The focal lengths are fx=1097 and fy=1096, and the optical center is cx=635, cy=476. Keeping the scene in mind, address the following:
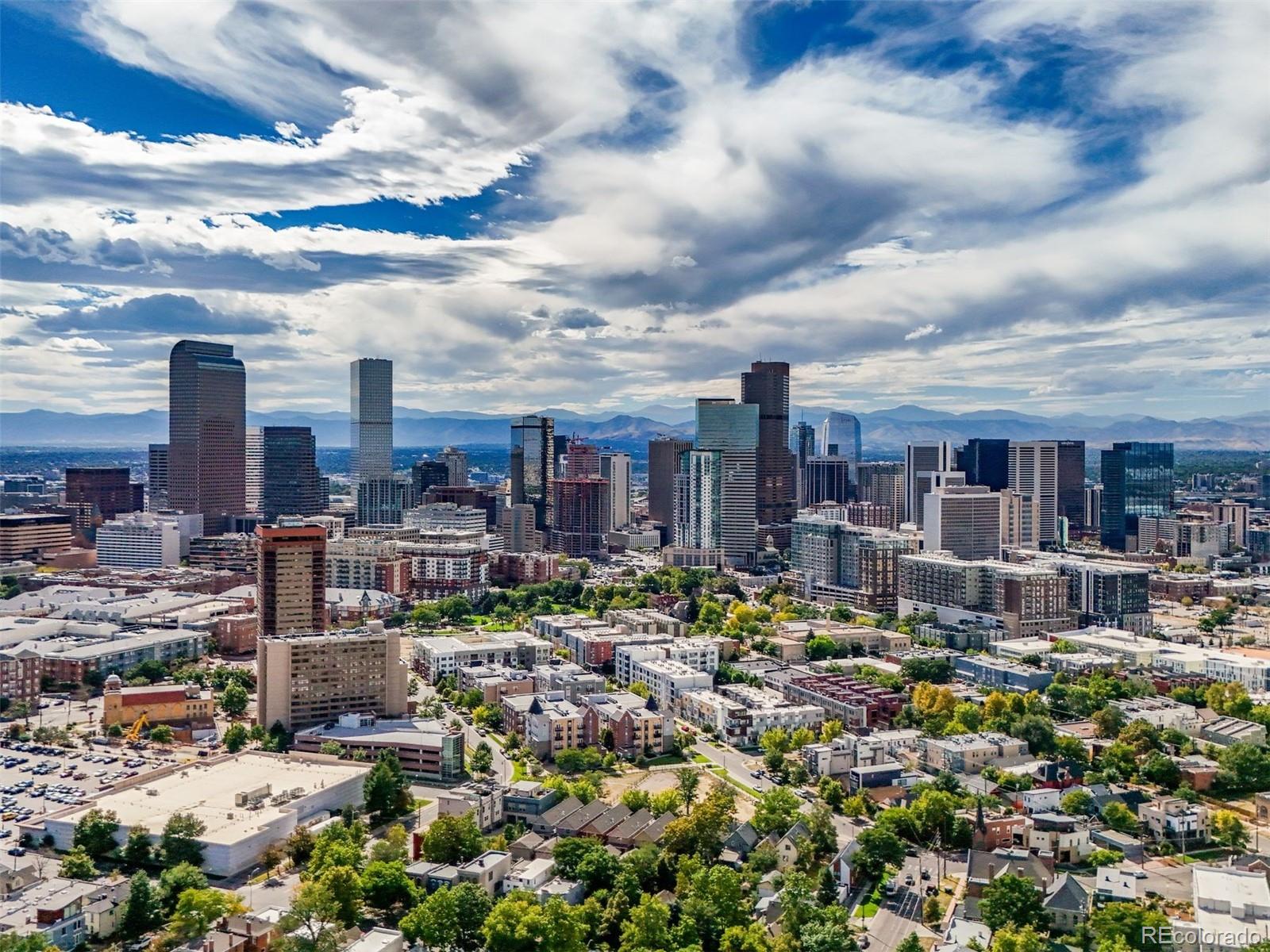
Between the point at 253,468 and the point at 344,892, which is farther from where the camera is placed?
the point at 253,468

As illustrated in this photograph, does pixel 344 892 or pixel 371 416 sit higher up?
pixel 371 416

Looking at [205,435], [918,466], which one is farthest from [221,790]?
[918,466]

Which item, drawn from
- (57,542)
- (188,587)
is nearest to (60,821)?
(188,587)

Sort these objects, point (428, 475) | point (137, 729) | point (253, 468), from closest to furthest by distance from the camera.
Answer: point (137, 729), point (428, 475), point (253, 468)

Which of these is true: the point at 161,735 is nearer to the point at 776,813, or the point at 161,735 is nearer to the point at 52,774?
the point at 52,774

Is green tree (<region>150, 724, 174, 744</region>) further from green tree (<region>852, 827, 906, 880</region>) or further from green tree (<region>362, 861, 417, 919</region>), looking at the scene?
green tree (<region>852, 827, 906, 880</region>)

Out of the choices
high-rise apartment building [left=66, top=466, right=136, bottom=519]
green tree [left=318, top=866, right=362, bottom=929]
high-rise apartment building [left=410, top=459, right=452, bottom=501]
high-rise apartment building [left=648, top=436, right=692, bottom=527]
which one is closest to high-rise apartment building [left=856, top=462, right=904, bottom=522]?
high-rise apartment building [left=648, top=436, right=692, bottom=527]

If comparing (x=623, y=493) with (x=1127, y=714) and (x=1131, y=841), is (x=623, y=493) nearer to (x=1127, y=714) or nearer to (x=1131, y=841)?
(x=1127, y=714)
